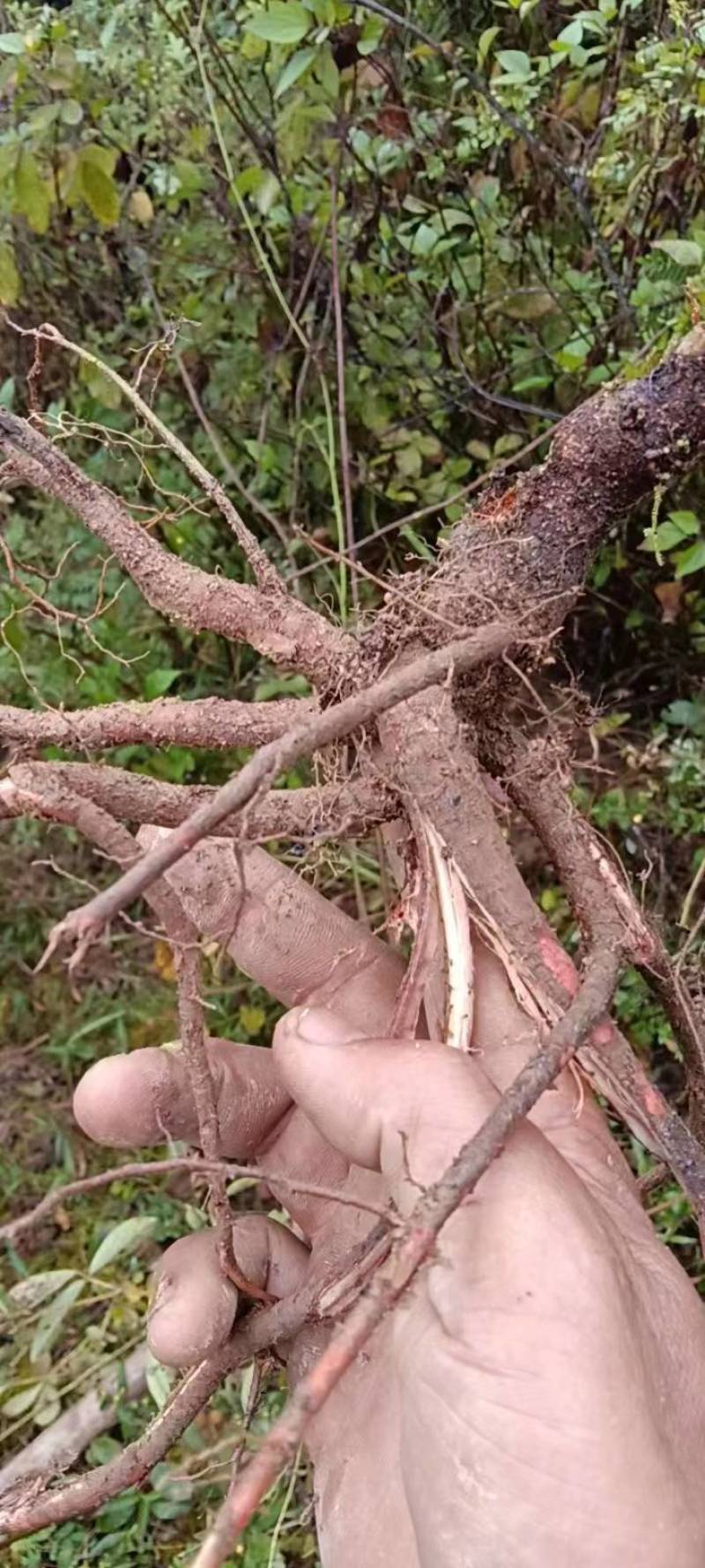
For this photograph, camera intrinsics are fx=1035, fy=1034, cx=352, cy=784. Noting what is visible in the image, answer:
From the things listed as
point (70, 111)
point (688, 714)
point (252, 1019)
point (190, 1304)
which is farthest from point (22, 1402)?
point (70, 111)

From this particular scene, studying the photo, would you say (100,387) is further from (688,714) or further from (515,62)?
(688,714)

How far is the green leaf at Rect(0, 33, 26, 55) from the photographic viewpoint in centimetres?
137

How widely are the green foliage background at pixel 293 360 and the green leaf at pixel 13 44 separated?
0.01m

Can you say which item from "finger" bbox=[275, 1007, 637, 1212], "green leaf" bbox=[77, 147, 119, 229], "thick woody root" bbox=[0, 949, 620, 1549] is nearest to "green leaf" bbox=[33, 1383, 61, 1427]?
Result: "thick woody root" bbox=[0, 949, 620, 1549]

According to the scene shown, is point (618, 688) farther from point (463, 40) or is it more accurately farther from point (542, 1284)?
point (542, 1284)

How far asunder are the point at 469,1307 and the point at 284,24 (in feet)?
4.67

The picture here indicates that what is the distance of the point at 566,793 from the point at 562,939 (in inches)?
19.0

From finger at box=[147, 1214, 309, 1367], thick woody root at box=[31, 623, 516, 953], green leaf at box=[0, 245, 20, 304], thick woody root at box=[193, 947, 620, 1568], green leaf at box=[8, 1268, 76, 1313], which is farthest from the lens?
green leaf at box=[8, 1268, 76, 1313]

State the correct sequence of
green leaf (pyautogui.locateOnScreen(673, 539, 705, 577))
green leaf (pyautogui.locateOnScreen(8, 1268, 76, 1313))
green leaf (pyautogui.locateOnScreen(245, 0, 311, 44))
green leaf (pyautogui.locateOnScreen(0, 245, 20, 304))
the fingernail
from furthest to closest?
green leaf (pyautogui.locateOnScreen(8, 1268, 76, 1313)) → green leaf (pyautogui.locateOnScreen(0, 245, 20, 304)) → green leaf (pyautogui.locateOnScreen(673, 539, 705, 577)) → green leaf (pyautogui.locateOnScreen(245, 0, 311, 44)) → the fingernail

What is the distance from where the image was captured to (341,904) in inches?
77.4

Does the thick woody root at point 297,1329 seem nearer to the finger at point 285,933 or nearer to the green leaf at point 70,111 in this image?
the finger at point 285,933

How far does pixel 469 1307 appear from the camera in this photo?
849mm

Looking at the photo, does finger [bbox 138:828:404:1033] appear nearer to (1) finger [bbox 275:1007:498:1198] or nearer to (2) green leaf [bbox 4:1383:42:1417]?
(1) finger [bbox 275:1007:498:1198]

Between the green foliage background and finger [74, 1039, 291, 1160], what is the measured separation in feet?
0.94
